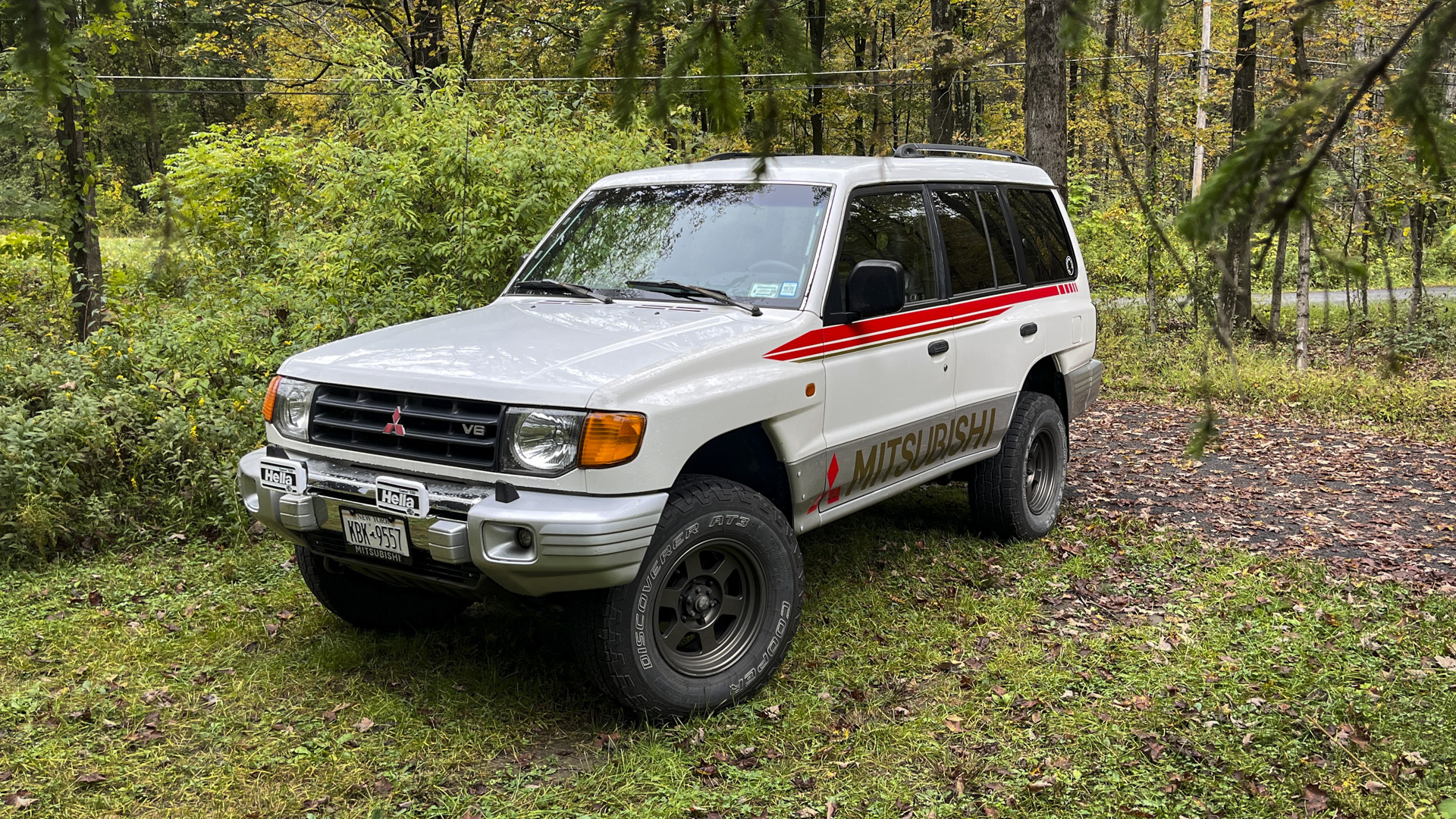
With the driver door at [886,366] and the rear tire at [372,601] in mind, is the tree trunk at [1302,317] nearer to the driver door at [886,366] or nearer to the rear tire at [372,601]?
the driver door at [886,366]

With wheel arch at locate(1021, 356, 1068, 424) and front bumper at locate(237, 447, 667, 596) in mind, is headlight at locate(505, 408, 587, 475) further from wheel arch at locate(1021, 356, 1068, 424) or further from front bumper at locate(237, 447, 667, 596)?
wheel arch at locate(1021, 356, 1068, 424)

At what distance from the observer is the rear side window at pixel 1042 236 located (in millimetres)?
5879

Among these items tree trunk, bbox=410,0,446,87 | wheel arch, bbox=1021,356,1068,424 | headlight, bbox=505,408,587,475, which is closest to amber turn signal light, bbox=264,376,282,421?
headlight, bbox=505,408,587,475

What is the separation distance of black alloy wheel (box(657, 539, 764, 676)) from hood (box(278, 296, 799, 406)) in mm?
744

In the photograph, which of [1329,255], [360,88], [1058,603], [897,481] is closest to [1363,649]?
[1058,603]

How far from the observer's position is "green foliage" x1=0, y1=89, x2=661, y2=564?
614 centimetres

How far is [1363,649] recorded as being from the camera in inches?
180

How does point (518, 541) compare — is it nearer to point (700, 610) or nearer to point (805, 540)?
point (700, 610)

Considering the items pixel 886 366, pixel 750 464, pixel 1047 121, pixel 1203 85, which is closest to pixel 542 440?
pixel 750 464

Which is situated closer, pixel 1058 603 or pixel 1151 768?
pixel 1151 768

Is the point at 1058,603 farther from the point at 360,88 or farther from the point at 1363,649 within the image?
the point at 360,88

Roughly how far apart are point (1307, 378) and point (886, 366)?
→ 864cm

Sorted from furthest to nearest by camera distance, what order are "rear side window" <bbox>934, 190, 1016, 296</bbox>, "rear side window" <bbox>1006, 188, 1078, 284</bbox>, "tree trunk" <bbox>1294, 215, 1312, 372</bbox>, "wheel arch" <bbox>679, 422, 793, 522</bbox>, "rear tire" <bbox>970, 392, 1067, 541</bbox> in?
"tree trunk" <bbox>1294, 215, 1312, 372</bbox> < "rear side window" <bbox>1006, 188, 1078, 284</bbox> < "rear tire" <bbox>970, 392, 1067, 541</bbox> < "rear side window" <bbox>934, 190, 1016, 296</bbox> < "wheel arch" <bbox>679, 422, 793, 522</bbox>

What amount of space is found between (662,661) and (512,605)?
1.85 ft
